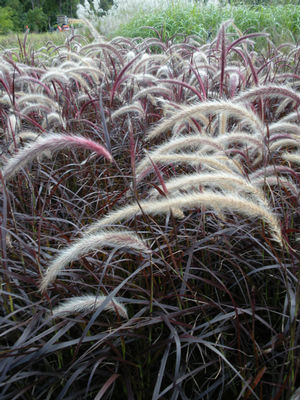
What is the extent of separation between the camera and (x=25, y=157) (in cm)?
110

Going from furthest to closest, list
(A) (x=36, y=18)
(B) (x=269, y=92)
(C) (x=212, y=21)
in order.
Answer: (A) (x=36, y=18) < (C) (x=212, y=21) < (B) (x=269, y=92)

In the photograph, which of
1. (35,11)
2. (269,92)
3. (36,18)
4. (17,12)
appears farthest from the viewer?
(17,12)

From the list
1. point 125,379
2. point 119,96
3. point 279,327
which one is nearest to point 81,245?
point 125,379

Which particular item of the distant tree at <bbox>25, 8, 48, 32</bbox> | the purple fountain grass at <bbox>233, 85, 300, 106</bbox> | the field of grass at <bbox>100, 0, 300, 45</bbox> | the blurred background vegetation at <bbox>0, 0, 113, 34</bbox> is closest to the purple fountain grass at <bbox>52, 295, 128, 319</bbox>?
the purple fountain grass at <bbox>233, 85, 300, 106</bbox>

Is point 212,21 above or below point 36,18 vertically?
below

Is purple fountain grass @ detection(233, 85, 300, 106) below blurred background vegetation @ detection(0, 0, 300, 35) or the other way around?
below

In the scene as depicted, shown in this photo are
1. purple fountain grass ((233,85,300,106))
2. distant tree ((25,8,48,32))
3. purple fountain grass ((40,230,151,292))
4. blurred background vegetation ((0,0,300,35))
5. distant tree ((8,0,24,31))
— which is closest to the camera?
purple fountain grass ((40,230,151,292))

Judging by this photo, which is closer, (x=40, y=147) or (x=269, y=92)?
(x=40, y=147)

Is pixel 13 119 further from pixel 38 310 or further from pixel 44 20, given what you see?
pixel 44 20

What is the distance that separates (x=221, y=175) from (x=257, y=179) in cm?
49

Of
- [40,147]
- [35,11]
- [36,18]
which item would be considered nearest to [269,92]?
[40,147]

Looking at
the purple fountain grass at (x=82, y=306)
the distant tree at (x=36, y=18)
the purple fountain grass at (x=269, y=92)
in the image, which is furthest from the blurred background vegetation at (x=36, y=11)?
the purple fountain grass at (x=82, y=306)

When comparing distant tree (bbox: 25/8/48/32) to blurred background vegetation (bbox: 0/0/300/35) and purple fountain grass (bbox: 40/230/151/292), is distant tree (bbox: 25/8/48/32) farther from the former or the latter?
purple fountain grass (bbox: 40/230/151/292)

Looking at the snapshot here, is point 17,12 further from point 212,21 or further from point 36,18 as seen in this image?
point 212,21
